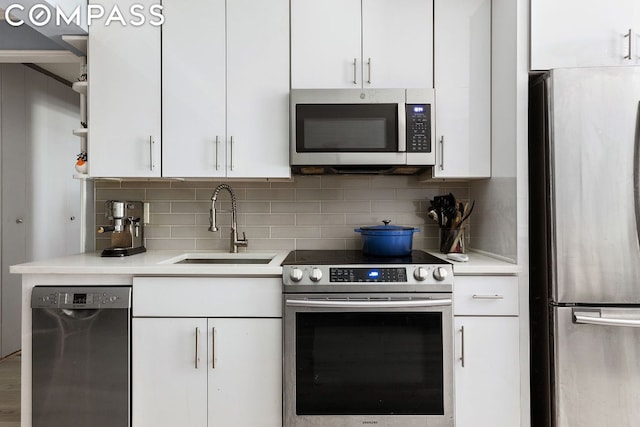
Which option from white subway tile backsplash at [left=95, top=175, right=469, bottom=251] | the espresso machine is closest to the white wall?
white subway tile backsplash at [left=95, top=175, right=469, bottom=251]

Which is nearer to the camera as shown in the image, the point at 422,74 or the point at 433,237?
the point at 422,74

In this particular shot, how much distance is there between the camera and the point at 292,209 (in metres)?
2.46

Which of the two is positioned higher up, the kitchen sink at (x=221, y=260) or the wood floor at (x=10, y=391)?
the kitchen sink at (x=221, y=260)

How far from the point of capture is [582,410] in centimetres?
169

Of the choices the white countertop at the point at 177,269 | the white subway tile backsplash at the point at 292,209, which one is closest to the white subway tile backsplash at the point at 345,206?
the white subway tile backsplash at the point at 292,209

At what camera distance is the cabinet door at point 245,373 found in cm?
179

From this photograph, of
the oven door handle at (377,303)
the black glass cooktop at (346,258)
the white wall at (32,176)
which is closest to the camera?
the oven door handle at (377,303)

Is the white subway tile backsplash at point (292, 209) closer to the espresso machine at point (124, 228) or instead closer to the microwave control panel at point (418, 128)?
the espresso machine at point (124, 228)

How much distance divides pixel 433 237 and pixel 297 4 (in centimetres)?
154

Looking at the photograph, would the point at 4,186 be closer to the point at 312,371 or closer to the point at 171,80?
the point at 171,80

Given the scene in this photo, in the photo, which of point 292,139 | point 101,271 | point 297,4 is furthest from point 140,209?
point 297,4

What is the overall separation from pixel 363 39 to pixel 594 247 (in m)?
1.47

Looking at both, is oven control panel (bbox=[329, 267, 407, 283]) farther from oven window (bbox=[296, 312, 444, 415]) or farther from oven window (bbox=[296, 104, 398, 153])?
oven window (bbox=[296, 104, 398, 153])

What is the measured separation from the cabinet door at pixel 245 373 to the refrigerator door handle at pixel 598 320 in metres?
1.28
